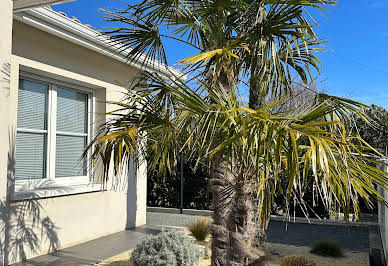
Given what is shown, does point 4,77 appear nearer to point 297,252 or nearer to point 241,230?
point 241,230

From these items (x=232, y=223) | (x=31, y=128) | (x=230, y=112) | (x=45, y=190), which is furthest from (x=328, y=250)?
(x=31, y=128)

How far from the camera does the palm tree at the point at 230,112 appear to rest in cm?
317

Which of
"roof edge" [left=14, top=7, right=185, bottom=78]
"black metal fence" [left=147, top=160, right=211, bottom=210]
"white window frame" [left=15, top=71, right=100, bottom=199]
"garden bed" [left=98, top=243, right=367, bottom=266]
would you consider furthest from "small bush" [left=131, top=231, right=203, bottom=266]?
"black metal fence" [left=147, top=160, right=211, bottom=210]

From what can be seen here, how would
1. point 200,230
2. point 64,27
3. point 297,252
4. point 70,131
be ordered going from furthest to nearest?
point 200,230
point 70,131
point 297,252
point 64,27

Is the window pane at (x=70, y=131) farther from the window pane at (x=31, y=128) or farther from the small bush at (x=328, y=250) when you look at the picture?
the small bush at (x=328, y=250)

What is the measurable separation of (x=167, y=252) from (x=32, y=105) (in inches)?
137

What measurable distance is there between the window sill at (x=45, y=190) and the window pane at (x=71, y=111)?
1078mm

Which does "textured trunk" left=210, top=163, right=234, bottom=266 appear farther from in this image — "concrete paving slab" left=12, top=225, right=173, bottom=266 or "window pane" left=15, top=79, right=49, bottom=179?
"window pane" left=15, top=79, right=49, bottom=179

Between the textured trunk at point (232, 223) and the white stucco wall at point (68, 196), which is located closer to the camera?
the textured trunk at point (232, 223)

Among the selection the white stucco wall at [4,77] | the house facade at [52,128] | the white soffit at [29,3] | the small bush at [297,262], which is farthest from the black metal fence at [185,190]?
the white soffit at [29,3]

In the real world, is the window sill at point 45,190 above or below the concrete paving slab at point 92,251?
above

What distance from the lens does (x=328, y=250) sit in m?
6.46

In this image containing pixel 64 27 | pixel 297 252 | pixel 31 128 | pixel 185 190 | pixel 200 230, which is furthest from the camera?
pixel 185 190

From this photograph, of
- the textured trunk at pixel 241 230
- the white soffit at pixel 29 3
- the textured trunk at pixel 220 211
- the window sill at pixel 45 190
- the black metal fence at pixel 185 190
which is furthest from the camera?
the black metal fence at pixel 185 190
